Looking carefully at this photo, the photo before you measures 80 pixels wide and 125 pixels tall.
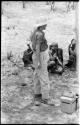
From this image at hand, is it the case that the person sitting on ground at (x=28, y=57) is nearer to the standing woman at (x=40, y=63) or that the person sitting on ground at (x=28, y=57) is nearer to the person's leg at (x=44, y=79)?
the standing woman at (x=40, y=63)

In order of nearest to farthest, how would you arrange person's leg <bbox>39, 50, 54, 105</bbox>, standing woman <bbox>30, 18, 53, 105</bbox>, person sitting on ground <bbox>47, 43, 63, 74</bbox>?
standing woman <bbox>30, 18, 53, 105</bbox> → person's leg <bbox>39, 50, 54, 105</bbox> → person sitting on ground <bbox>47, 43, 63, 74</bbox>

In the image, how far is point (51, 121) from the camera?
6336 millimetres

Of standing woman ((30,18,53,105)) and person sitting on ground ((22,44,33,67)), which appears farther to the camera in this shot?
person sitting on ground ((22,44,33,67))

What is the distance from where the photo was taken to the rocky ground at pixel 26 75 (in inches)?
258

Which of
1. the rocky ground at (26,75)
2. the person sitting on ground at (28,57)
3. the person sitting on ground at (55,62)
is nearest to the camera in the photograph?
the rocky ground at (26,75)

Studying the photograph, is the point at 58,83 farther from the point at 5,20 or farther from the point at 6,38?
the point at 5,20

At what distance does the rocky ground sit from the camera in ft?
21.5

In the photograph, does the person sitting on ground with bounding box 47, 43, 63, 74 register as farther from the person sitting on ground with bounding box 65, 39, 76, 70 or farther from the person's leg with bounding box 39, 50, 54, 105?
the person's leg with bounding box 39, 50, 54, 105

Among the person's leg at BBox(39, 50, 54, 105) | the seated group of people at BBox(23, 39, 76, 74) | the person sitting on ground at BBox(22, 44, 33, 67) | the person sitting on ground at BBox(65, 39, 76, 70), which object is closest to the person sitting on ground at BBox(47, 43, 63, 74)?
the seated group of people at BBox(23, 39, 76, 74)

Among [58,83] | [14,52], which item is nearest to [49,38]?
[14,52]

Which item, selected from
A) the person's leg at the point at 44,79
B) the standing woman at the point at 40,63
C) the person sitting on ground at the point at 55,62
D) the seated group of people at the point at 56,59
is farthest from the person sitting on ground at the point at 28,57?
the person's leg at the point at 44,79

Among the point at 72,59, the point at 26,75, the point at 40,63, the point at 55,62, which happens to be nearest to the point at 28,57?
the point at 26,75

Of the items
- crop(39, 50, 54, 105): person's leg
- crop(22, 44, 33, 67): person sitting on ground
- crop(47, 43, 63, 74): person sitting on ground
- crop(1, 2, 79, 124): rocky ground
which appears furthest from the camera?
crop(22, 44, 33, 67): person sitting on ground

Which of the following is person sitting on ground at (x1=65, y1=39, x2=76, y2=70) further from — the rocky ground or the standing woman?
Result: the standing woman
